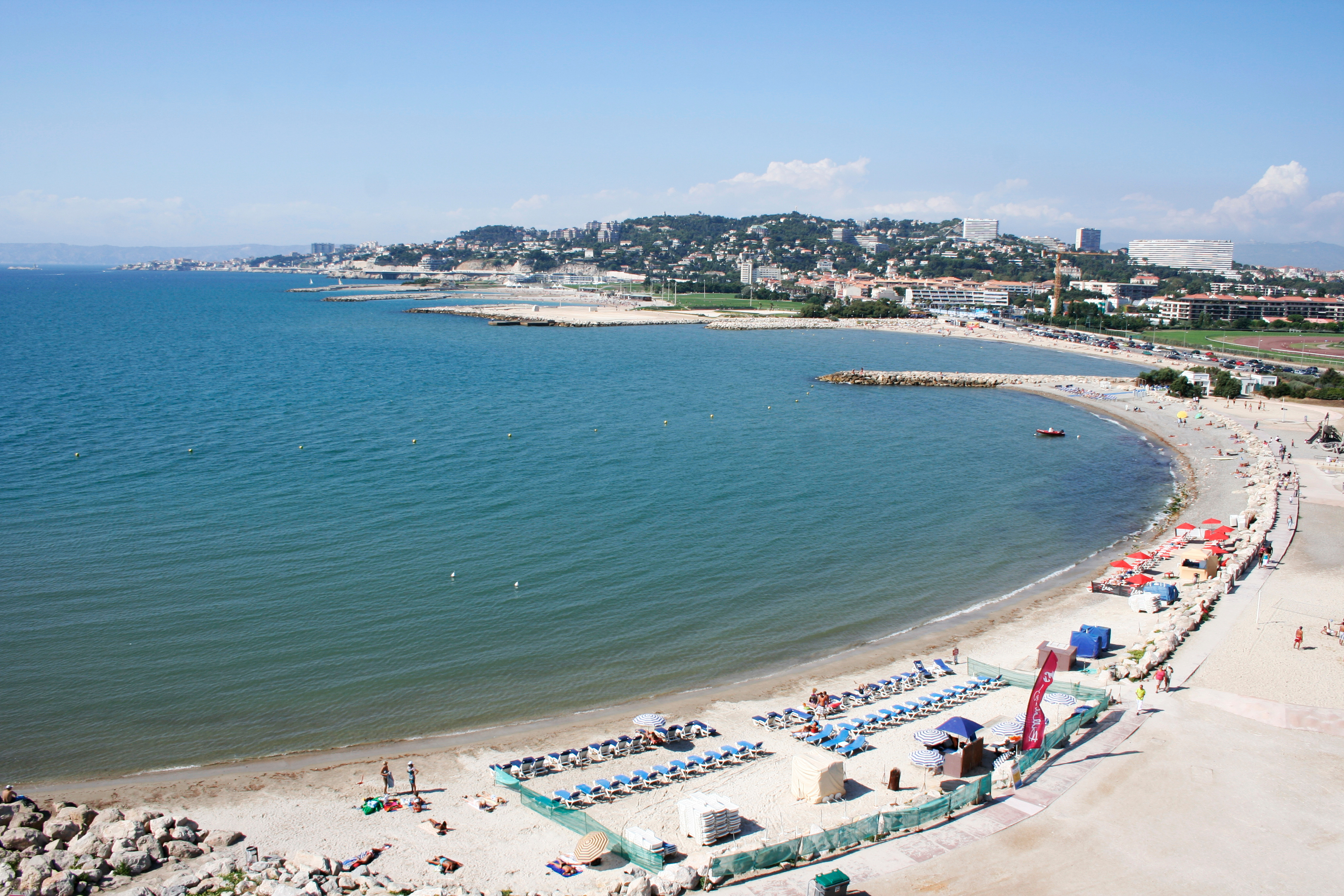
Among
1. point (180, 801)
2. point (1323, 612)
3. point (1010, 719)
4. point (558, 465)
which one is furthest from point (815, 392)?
point (180, 801)

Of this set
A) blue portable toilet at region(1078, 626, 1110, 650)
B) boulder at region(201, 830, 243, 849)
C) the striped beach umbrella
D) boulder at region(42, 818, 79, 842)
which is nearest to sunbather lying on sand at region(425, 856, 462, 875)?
boulder at region(201, 830, 243, 849)

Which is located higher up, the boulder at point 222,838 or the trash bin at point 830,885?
the trash bin at point 830,885

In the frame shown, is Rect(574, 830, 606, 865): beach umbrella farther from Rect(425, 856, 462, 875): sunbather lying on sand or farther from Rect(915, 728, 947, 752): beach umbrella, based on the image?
Rect(915, 728, 947, 752): beach umbrella

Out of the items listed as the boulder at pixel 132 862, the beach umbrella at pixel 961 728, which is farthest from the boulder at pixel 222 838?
the beach umbrella at pixel 961 728

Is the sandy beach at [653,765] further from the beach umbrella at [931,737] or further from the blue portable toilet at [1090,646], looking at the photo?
the blue portable toilet at [1090,646]

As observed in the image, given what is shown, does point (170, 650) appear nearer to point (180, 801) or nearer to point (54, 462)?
point (180, 801)
